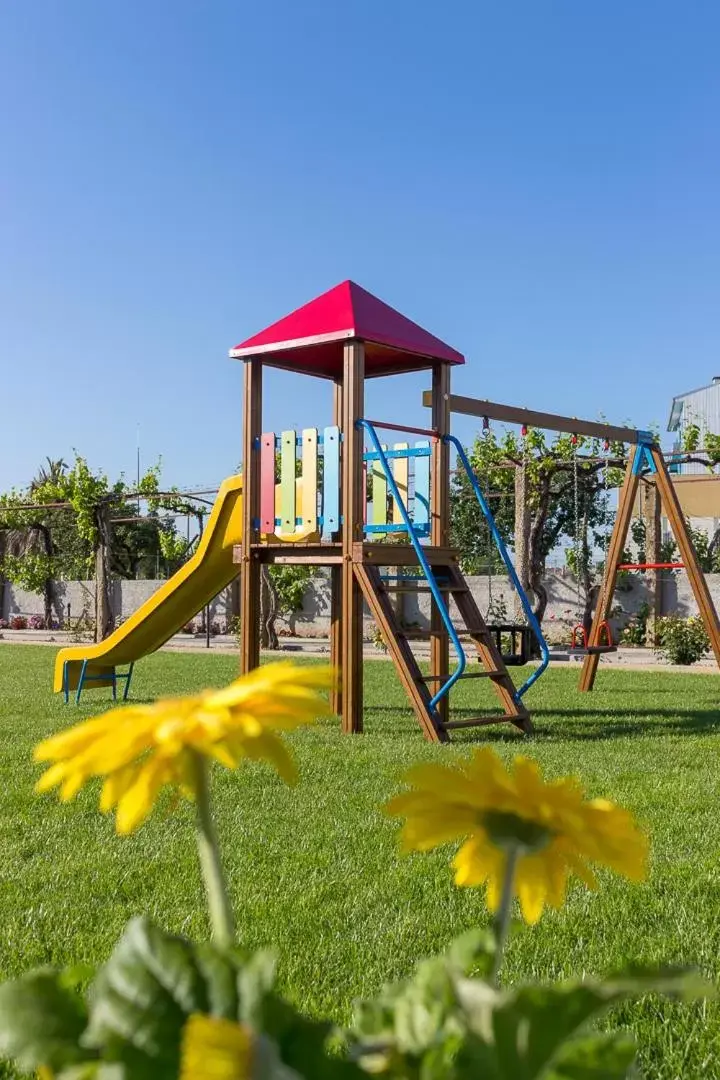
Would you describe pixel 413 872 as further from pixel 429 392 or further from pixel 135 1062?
pixel 429 392

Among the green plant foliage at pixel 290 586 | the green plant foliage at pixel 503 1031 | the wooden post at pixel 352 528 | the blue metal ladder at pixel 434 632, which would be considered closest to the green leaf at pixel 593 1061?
the green plant foliage at pixel 503 1031

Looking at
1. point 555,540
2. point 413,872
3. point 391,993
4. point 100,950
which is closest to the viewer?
point 391,993

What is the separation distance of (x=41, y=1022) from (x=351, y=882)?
10.1 feet

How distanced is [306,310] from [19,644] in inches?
468

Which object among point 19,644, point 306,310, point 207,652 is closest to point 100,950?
point 306,310

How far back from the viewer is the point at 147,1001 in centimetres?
63

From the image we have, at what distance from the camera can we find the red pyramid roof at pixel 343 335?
7.98 meters

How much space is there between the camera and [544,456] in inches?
668

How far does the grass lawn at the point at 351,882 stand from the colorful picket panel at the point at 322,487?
188cm

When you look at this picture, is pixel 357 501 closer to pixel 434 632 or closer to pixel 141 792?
pixel 434 632

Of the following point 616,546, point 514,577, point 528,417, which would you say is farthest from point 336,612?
point 616,546

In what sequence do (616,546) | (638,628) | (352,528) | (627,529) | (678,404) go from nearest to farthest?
(352,528), (627,529), (616,546), (638,628), (678,404)

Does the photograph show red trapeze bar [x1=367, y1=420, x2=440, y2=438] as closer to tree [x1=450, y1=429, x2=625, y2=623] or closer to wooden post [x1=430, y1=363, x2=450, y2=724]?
wooden post [x1=430, y1=363, x2=450, y2=724]

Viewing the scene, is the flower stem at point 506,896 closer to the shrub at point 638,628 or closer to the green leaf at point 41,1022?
the green leaf at point 41,1022
